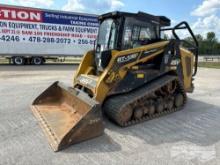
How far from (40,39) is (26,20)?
166 centimetres

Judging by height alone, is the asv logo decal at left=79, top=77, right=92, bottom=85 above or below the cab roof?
below

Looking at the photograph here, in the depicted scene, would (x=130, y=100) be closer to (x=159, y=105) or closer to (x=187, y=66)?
(x=159, y=105)

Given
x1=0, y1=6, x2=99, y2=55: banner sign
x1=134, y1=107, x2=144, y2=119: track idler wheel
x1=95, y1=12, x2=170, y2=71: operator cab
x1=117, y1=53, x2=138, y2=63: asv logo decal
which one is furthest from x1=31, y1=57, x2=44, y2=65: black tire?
x1=134, y1=107, x2=144, y2=119: track idler wheel

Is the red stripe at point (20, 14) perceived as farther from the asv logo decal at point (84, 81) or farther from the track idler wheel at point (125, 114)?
the track idler wheel at point (125, 114)

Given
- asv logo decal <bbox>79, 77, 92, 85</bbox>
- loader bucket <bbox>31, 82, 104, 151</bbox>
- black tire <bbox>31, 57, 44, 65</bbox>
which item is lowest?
loader bucket <bbox>31, 82, 104, 151</bbox>

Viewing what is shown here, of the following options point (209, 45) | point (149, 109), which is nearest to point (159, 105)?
point (149, 109)

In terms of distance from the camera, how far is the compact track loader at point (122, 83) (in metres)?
4.91

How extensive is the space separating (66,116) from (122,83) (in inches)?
54.7

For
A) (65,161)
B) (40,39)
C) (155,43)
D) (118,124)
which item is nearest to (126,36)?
(155,43)

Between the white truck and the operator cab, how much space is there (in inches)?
532

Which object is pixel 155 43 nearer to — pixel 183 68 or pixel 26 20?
pixel 183 68

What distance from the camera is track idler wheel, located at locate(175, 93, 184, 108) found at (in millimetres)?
6479

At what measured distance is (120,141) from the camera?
Answer: 4477mm

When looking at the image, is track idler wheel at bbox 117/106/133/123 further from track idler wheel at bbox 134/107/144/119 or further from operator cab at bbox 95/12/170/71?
operator cab at bbox 95/12/170/71
